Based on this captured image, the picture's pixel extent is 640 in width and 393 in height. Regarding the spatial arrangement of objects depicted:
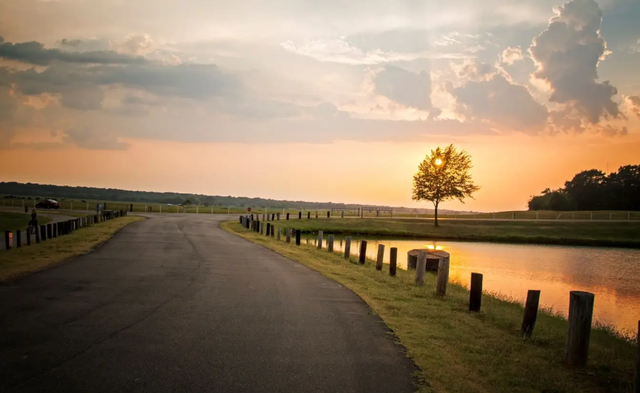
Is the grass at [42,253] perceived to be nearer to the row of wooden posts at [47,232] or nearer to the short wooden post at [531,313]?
the row of wooden posts at [47,232]

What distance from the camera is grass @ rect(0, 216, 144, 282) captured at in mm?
16500

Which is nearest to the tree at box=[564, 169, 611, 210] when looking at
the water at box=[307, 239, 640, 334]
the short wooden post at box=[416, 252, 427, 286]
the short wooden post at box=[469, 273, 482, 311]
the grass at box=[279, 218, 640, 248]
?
the grass at box=[279, 218, 640, 248]

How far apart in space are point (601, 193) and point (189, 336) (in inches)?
4784

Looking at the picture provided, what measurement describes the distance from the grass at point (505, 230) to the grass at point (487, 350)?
41.1 metres

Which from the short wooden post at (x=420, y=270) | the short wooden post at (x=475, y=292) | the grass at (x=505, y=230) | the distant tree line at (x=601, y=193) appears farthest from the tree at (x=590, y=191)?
the short wooden post at (x=475, y=292)

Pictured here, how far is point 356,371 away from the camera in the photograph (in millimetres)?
7348

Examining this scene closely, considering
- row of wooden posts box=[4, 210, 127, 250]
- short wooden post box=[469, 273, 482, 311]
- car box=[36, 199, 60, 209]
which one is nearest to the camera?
short wooden post box=[469, 273, 482, 311]

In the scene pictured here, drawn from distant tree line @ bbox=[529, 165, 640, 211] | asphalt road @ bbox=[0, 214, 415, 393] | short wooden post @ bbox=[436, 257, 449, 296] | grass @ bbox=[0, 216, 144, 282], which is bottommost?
grass @ bbox=[0, 216, 144, 282]

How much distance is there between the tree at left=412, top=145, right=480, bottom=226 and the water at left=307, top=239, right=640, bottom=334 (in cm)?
2887

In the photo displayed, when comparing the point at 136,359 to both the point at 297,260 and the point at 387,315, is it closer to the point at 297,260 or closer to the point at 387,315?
the point at 387,315

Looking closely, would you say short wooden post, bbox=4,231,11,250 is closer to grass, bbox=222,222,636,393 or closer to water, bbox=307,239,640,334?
grass, bbox=222,222,636,393

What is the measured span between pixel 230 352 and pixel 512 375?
4.63m

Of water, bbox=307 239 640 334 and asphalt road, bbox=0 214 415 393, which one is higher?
asphalt road, bbox=0 214 415 393

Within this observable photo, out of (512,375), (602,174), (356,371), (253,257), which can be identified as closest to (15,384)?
(356,371)
